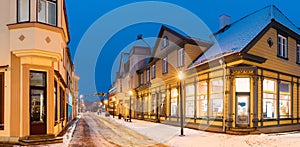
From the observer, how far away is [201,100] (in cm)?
2003

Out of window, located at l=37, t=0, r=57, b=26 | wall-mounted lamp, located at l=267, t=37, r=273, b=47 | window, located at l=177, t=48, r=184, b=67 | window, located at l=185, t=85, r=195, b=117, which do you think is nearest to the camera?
window, located at l=37, t=0, r=57, b=26

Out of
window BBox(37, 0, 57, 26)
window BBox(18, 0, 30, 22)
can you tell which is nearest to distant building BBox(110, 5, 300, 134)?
window BBox(37, 0, 57, 26)

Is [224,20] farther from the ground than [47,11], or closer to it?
farther from the ground

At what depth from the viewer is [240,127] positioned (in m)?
16.4

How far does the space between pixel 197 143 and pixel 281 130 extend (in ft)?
30.6

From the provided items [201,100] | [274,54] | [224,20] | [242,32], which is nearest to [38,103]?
[201,100]

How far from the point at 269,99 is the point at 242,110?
8.75 feet

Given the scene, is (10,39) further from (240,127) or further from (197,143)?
(240,127)

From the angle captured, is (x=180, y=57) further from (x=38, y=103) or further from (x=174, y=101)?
(x=38, y=103)

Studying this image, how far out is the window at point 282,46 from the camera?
1944cm

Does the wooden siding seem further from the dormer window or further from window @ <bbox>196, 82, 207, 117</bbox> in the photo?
the dormer window

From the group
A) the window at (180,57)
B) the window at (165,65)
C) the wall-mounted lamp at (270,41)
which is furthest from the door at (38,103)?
the window at (165,65)

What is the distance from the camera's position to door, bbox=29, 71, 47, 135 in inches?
506

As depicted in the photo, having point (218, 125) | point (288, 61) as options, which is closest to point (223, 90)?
point (218, 125)
